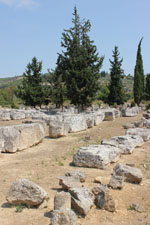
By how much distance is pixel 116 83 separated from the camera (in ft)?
126

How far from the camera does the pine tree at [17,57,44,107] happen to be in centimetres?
2752

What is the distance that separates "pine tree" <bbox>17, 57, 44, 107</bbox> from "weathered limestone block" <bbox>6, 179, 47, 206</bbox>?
23.1 m

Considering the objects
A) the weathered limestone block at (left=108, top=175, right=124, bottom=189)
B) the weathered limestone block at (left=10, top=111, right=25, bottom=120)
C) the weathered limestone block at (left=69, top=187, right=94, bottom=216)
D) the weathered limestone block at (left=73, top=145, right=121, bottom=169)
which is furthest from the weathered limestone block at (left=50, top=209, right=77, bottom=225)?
the weathered limestone block at (left=10, top=111, right=25, bottom=120)

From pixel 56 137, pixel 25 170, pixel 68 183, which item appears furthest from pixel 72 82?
pixel 68 183

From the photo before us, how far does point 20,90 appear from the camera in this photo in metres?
27.6

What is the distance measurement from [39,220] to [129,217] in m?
1.71

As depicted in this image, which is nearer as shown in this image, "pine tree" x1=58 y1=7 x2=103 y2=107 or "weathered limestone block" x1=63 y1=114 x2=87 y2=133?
"weathered limestone block" x1=63 y1=114 x2=87 y2=133

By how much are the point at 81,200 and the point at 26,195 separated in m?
1.07

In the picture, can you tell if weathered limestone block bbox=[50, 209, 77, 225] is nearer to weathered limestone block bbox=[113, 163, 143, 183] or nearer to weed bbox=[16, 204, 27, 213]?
weed bbox=[16, 204, 27, 213]

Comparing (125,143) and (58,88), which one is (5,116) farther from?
(125,143)

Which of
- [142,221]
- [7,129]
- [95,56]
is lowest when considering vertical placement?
[142,221]

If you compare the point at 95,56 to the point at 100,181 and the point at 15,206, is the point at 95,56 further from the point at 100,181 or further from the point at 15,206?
the point at 15,206

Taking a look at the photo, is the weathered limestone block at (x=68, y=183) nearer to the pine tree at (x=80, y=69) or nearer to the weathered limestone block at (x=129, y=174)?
the weathered limestone block at (x=129, y=174)

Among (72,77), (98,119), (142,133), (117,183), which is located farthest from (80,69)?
(117,183)
